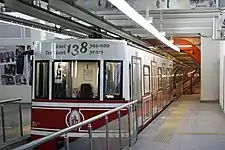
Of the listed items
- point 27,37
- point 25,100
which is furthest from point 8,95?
point 27,37

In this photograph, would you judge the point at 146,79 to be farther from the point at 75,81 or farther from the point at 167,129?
the point at 75,81

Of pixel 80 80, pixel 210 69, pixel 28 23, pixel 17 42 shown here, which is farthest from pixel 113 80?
pixel 210 69

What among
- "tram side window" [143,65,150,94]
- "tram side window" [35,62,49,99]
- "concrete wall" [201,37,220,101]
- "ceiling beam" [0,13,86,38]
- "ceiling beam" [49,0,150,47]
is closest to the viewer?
"ceiling beam" [49,0,150,47]

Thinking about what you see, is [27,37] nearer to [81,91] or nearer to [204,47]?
[204,47]

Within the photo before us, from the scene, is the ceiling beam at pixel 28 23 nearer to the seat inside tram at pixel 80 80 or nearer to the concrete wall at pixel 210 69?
the seat inside tram at pixel 80 80

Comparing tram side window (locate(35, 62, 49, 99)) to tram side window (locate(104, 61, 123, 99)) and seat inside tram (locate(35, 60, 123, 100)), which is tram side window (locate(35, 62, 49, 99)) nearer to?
seat inside tram (locate(35, 60, 123, 100))

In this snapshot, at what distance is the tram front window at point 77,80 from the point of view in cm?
847

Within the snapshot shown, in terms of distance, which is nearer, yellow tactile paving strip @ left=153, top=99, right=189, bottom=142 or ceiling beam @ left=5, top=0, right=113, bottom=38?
ceiling beam @ left=5, top=0, right=113, bottom=38

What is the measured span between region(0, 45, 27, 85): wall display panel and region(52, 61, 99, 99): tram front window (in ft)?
38.9

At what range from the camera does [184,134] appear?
10.5 metres

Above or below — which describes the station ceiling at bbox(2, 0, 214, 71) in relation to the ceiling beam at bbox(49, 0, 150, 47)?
above

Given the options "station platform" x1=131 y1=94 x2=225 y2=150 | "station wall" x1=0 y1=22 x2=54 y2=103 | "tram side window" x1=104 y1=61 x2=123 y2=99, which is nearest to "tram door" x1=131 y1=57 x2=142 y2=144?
"station platform" x1=131 y1=94 x2=225 y2=150

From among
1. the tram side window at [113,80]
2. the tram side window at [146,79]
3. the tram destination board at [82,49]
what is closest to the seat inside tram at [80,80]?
the tram side window at [113,80]

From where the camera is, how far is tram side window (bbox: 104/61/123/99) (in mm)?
8516
